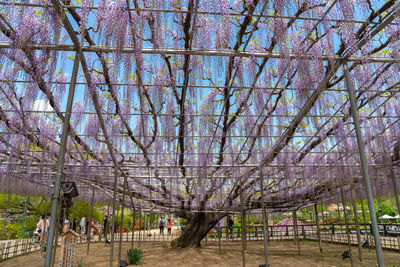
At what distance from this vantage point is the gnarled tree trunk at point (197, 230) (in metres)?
11.6

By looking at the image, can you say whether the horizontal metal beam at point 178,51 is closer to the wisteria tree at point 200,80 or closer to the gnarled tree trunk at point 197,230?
the wisteria tree at point 200,80

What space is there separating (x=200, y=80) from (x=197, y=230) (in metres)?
8.69

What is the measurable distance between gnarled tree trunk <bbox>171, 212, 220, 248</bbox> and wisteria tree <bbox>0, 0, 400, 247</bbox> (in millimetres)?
3722

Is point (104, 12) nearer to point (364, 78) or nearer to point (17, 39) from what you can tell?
point (17, 39)

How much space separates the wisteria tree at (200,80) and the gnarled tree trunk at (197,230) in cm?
372

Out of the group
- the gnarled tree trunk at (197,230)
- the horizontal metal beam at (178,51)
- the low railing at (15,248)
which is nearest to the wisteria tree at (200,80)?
the horizontal metal beam at (178,51)

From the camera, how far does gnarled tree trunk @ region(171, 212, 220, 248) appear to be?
11.6 m

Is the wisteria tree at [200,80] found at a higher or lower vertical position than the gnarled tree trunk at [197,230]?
higher

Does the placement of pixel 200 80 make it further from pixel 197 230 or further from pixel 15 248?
pixel 15 248

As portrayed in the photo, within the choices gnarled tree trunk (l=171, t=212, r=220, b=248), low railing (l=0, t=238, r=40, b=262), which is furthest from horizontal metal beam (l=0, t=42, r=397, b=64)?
gnarled tree trunk (l=171, t=212, r=220, b=248)

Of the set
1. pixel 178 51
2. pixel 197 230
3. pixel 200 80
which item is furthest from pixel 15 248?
pixel 178 51

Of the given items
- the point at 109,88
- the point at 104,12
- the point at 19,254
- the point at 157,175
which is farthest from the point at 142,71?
the point at 19,254

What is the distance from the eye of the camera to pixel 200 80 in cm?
469

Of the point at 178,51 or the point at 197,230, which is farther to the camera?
the point at 197,230
